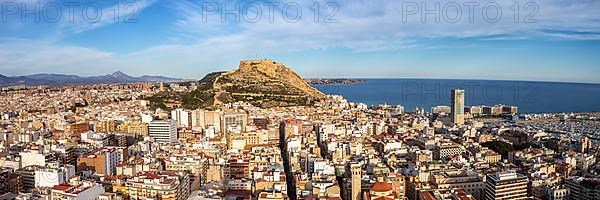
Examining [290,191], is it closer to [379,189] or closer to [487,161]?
[379,189]

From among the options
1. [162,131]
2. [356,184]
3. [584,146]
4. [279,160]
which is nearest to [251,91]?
[162,131]

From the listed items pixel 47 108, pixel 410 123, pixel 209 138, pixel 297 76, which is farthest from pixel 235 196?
pixel 297 76

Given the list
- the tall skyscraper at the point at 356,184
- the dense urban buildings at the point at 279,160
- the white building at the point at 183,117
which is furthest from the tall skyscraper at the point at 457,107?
the tall skyscraper at the point at 356,184

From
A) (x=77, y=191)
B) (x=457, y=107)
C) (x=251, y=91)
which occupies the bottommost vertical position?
(x=77, y=191)

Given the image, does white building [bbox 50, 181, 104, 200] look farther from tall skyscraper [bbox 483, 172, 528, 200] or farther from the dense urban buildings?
tall skyscraper [bbox 483, 172, 528, 200]

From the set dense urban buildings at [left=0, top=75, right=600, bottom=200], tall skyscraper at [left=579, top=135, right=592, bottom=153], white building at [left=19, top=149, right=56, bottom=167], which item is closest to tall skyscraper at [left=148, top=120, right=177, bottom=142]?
dense urban buildings at [left=0, top=75, right=600, bottom=200]

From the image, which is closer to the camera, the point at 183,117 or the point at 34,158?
the point at 34,158

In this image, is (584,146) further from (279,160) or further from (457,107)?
(457,107)
